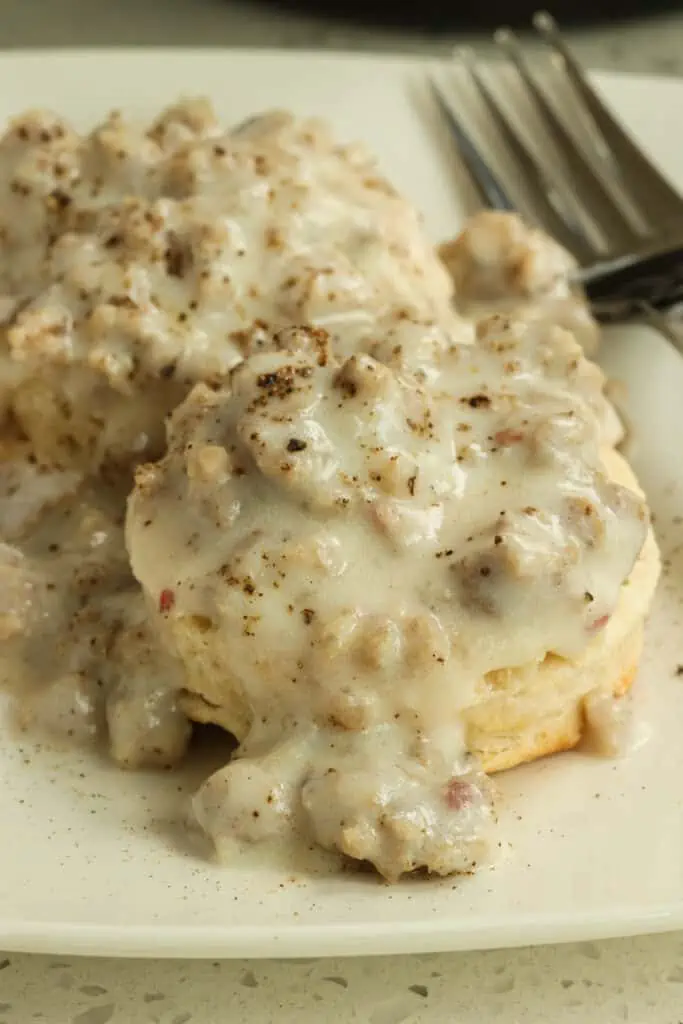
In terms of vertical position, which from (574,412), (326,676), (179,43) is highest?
(574,412)

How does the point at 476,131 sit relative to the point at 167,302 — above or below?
below

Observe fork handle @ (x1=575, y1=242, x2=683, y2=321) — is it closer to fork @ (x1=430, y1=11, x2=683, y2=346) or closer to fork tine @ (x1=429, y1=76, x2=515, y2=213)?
fork @ (x1=430, y1=11, x2=683, y2=346)

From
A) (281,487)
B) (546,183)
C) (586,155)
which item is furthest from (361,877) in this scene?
(586,155)

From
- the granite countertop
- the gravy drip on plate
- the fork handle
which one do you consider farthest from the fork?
the granite countertop

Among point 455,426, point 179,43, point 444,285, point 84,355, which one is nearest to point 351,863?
point 455,426

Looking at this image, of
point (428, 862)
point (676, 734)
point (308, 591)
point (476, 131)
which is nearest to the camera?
point (428, 862)

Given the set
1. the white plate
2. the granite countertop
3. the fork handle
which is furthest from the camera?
the fork handle

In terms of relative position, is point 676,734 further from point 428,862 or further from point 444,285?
point 444,285
